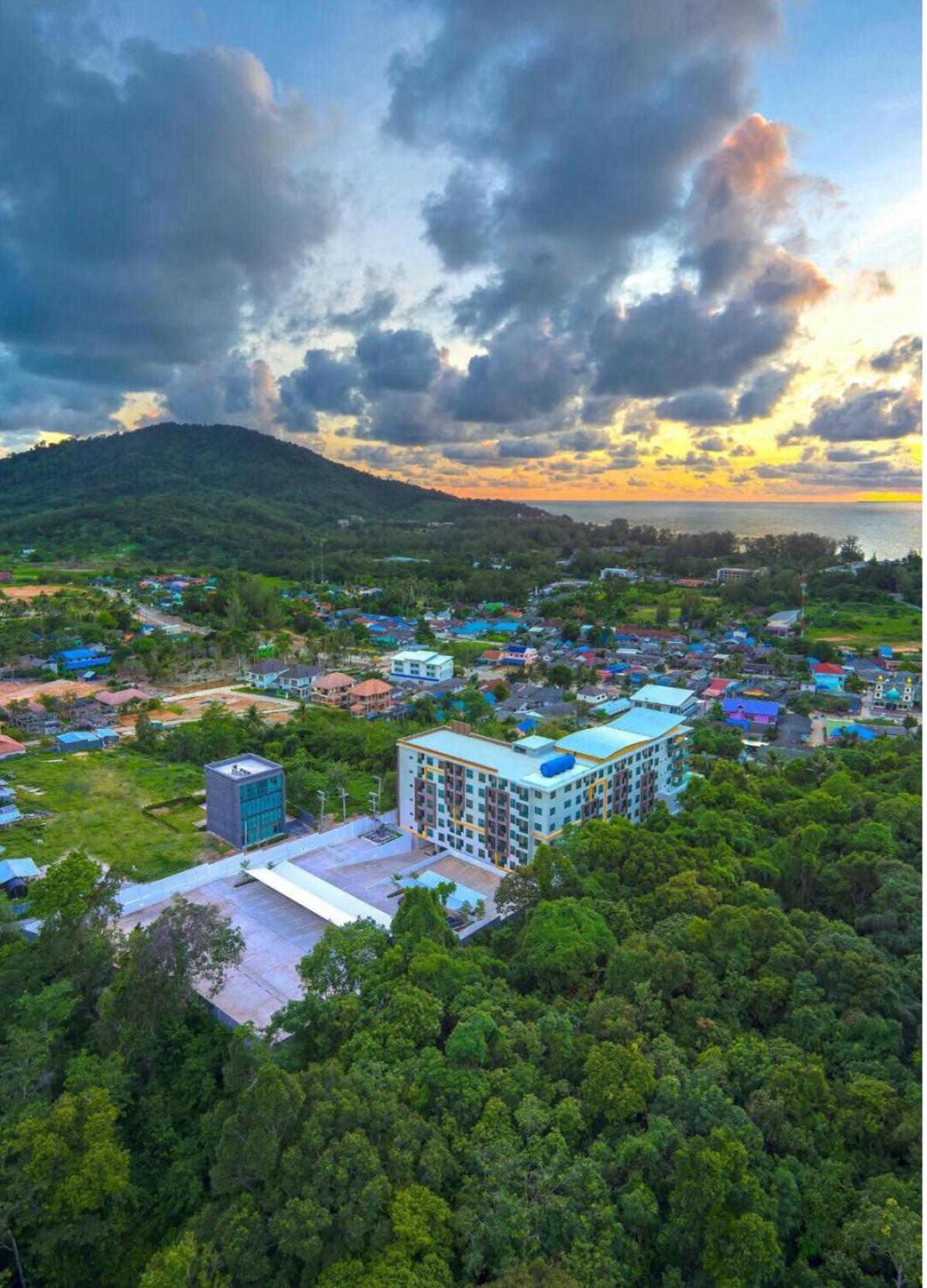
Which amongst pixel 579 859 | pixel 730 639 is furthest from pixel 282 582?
pixel 579 859

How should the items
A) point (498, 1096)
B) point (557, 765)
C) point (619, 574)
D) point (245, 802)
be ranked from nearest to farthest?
1. point (498, 1096)
2. point (557, 765)
3. point (245, 802)
4. point (619, 574)

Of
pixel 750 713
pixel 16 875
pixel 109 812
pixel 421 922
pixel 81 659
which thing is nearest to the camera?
pixel 421 922

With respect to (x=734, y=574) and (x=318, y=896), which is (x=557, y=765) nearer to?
(x=318, y=896)

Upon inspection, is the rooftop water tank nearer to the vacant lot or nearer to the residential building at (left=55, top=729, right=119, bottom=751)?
the residential building at (left=55, top=729, right=119, bottom=751)

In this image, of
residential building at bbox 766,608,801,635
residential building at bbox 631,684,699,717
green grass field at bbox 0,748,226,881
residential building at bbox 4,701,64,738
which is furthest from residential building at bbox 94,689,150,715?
residential building at bbox 766,608,801,635

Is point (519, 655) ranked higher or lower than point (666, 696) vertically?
lower

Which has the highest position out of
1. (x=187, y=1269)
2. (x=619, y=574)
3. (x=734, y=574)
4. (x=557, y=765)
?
(x=619, y=574)

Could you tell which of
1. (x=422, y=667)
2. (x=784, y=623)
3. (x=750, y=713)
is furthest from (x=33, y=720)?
(x=784, y=623)

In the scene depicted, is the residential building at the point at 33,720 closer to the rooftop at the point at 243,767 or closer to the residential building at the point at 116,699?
the residential building at the point at 116,699
